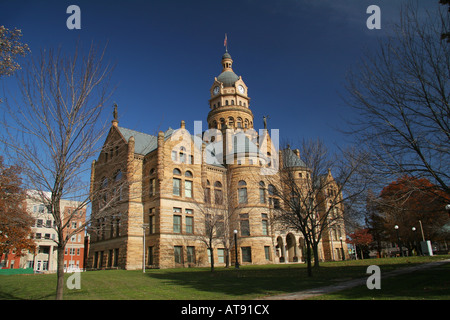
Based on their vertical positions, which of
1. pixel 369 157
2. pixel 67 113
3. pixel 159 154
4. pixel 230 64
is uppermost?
pixel 230 64

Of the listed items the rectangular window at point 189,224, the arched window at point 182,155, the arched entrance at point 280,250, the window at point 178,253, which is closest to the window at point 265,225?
the arched entrance at point 280,250

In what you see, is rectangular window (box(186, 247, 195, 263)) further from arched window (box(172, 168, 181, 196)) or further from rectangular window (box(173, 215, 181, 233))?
arched window (box(172, 168, 181, 196))

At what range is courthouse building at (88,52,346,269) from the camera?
34.1m

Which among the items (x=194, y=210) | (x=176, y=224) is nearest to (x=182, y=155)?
(x=194, y=210)

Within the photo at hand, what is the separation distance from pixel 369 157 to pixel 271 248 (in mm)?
33654

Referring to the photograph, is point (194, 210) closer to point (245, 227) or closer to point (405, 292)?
point (245, 227)

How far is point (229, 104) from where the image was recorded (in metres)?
60.5

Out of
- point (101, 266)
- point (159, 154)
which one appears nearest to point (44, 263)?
point (101, 266)

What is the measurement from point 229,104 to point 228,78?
262 inches

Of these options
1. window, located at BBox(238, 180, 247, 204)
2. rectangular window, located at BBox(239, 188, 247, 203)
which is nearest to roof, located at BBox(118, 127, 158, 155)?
window, located at BBox(238, 180, 247, 204)

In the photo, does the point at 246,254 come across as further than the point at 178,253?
Yes

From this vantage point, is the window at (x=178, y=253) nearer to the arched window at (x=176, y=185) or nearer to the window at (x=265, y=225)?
the arched window at (x=176, y=185)
